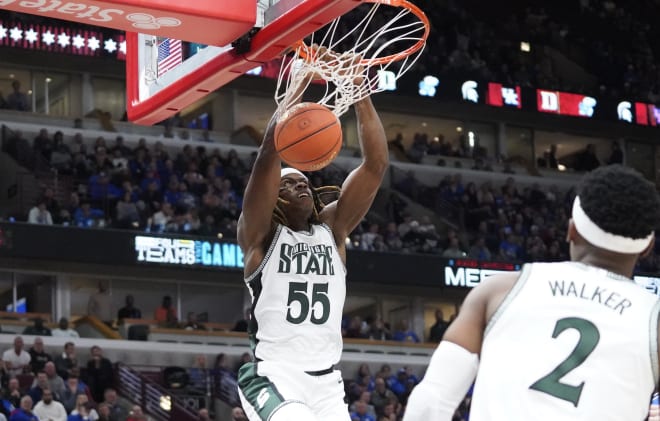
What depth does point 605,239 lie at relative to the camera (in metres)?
3.55

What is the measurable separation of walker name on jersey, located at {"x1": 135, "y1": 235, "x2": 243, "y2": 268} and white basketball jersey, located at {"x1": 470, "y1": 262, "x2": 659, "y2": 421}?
18.8 meters

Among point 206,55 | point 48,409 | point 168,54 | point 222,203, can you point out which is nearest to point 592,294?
point 206,55

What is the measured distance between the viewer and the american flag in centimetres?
Result: 816

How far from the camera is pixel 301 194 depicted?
22.6ft

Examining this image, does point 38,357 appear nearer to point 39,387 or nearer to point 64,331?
point 39,387

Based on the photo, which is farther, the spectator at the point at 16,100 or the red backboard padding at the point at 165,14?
the spectator at the point at 16,100

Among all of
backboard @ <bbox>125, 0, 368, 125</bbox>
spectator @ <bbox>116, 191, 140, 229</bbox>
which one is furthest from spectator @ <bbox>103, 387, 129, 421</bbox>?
backboard @ <bbox>125, 0, 368, 125</bbox>

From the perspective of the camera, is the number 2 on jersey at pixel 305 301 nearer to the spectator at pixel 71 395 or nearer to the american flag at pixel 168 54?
the american flag at pixel 168 54

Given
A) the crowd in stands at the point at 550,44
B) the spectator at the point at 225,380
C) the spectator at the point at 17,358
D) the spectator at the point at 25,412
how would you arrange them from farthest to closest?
the crowd in stands at the point at 550,44, the spectator at the point at 225,380, the spectator at the point at 17,358, the spectator at the point at 25,412

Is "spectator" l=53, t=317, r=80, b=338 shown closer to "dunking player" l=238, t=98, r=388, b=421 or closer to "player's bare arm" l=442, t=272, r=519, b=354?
"dunking player" l=238, t=98, r=388, b=421

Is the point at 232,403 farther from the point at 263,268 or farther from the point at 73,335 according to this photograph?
the point at 263,268

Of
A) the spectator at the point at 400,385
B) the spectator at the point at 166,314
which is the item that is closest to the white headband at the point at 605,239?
the spectator at the point at 400,385

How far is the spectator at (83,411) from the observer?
1580cm

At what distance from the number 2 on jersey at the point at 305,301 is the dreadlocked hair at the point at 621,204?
320 centimetres
